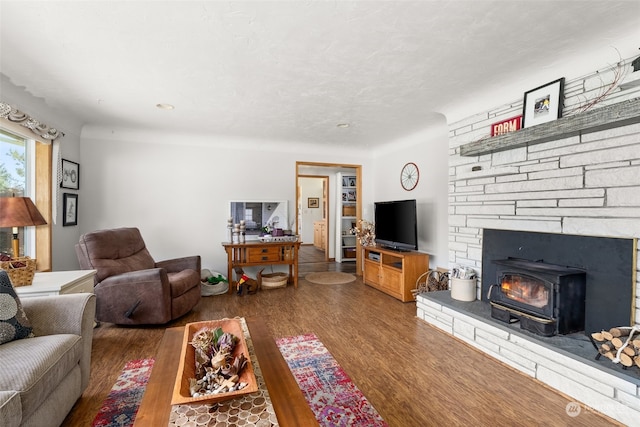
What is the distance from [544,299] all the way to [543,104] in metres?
1.52

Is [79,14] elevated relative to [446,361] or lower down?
elevated

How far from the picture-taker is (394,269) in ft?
13.4

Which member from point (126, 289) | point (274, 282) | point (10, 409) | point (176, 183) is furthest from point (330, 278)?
point (10, 409)

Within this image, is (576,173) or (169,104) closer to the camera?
(576,173)

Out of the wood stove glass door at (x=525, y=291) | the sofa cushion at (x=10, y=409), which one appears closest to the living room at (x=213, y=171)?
the wood stove glass door at (x=525, y=291)

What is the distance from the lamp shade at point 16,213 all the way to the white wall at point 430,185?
13.8ft

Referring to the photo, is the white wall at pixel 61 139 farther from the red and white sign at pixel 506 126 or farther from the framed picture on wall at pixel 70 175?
the red and white sign at pixel 506 126

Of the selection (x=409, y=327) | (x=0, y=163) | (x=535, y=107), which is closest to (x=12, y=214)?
(x=0, y=163)

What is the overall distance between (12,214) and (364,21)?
288cm

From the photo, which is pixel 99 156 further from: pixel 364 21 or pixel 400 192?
pixel 400 192

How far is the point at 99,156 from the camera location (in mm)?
4207

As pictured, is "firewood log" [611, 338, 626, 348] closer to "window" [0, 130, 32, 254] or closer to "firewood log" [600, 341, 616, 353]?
"firewood log" [600, 341, 616, 353]

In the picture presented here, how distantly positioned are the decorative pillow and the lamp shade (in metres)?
0.84

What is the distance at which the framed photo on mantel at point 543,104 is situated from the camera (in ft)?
7.59
